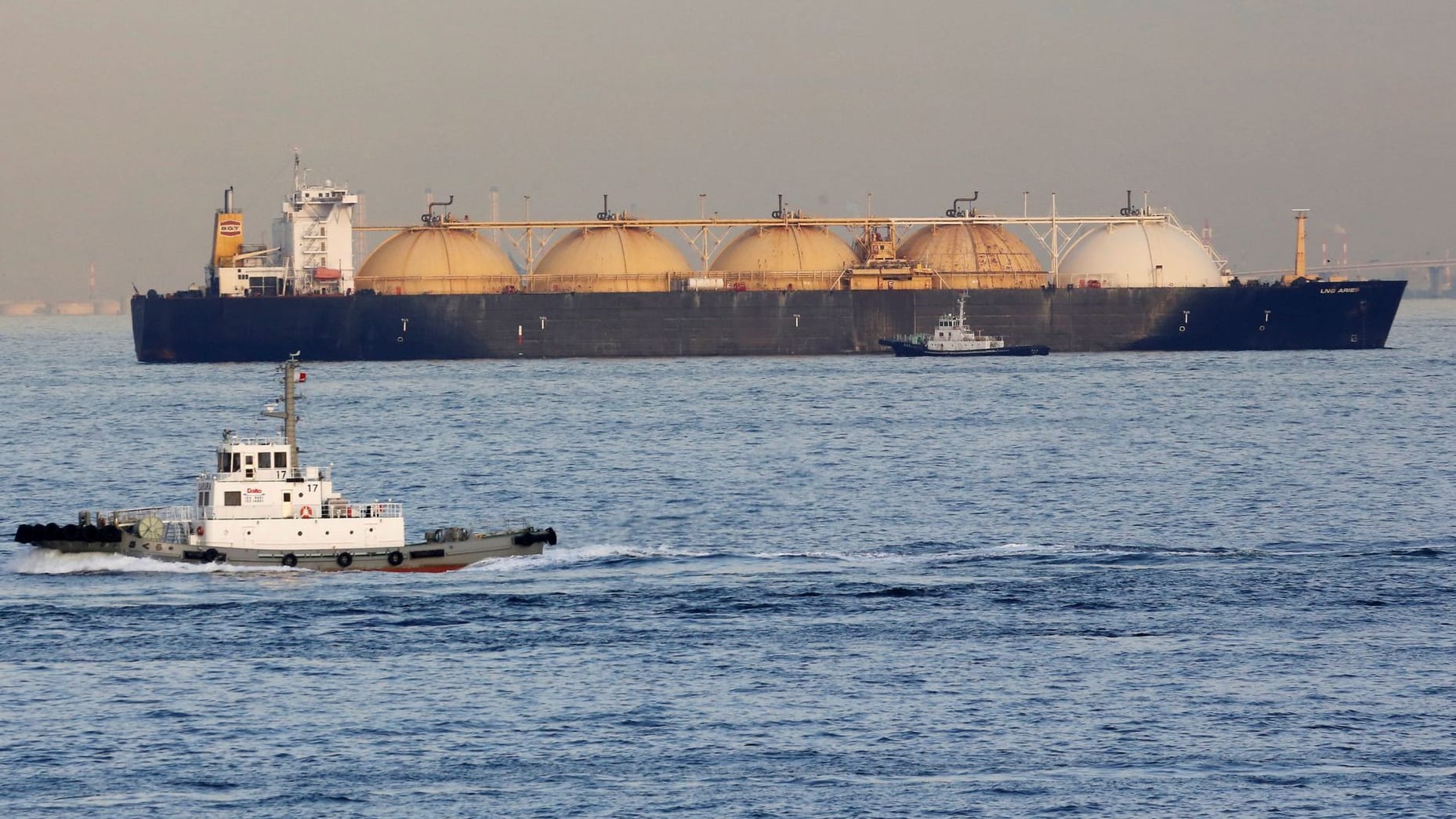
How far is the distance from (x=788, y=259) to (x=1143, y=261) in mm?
26963

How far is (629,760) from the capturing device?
3069 cm

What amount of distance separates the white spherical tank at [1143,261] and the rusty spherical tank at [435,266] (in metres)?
43.5

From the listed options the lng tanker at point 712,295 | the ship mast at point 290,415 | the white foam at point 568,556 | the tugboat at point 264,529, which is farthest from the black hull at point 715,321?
the tugboat at point 264,529

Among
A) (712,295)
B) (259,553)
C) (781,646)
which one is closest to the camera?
(781,646)

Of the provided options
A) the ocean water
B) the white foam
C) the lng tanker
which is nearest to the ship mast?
the ocean water

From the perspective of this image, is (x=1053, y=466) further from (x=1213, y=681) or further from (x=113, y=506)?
(x=1213, y=681)

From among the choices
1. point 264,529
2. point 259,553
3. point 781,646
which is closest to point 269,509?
point 264,529

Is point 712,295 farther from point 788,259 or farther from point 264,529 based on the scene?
point 264,529

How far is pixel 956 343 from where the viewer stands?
142125mm

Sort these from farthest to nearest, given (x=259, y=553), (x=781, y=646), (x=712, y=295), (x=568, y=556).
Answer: (x=712, y=295) < (x=568, y=556) < (x=259, y=553) < (x=781, y=646)

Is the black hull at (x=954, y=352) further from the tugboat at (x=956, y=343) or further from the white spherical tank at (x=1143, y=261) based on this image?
the white spherical tank at (x=1143, y=261)

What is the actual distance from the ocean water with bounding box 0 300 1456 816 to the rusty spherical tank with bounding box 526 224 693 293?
7022 centimetres

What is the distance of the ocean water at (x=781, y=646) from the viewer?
29.6m

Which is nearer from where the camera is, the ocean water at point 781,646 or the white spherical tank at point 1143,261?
the ocean water at point 781,646
